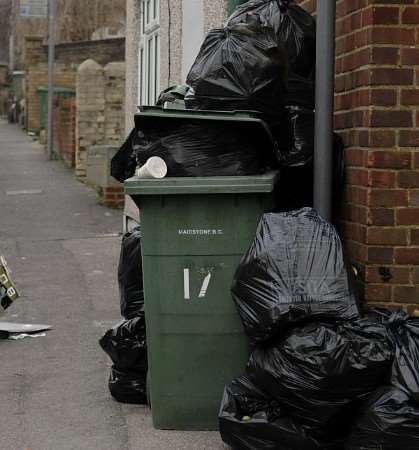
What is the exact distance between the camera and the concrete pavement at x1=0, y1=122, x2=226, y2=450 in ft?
15.9

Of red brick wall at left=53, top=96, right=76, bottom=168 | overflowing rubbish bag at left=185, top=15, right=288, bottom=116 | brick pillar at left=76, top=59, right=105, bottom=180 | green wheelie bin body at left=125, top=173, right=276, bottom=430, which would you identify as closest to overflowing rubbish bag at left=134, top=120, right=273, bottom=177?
green wheelie bin body at left=125, top=173, right=276, bottom=430

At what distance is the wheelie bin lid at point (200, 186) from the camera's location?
4512 millimetres

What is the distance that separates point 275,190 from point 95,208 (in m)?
9.90

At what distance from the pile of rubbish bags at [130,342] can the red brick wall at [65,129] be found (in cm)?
1380

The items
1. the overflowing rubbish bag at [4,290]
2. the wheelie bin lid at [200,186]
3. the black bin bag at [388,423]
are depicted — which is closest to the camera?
the black bin bag at [388,423]

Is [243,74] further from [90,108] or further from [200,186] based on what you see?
[90,108]

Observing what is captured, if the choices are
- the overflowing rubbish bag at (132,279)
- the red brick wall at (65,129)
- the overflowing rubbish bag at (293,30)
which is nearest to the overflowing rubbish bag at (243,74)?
the overflowing rubbish bag at (293,30)

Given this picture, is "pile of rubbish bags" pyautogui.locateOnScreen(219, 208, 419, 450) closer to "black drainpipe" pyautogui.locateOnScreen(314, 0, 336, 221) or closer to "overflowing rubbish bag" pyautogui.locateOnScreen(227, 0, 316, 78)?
"black drainpipe" pyautogui.locateOnScreen(314, 0, 336, 221)

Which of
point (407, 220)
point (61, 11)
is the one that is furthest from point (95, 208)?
point (61, 11)

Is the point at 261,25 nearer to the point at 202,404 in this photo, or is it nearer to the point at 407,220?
the point at 407,220

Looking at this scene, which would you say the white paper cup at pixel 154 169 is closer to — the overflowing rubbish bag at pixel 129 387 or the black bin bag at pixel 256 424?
the black bin bag at pixel 256 424

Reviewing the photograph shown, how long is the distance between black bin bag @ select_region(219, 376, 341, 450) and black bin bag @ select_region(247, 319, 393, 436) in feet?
0.18

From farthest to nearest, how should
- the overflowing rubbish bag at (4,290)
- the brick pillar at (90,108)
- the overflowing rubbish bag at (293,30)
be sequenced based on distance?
1. the brick pillar at (90,108)
2. the overflowing rubbish bag at (4,290)
3. the overflowing rubbish bag at (293,30)

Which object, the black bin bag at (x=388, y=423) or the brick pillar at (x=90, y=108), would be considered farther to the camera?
the brick pillar at (x=90, y=108)
